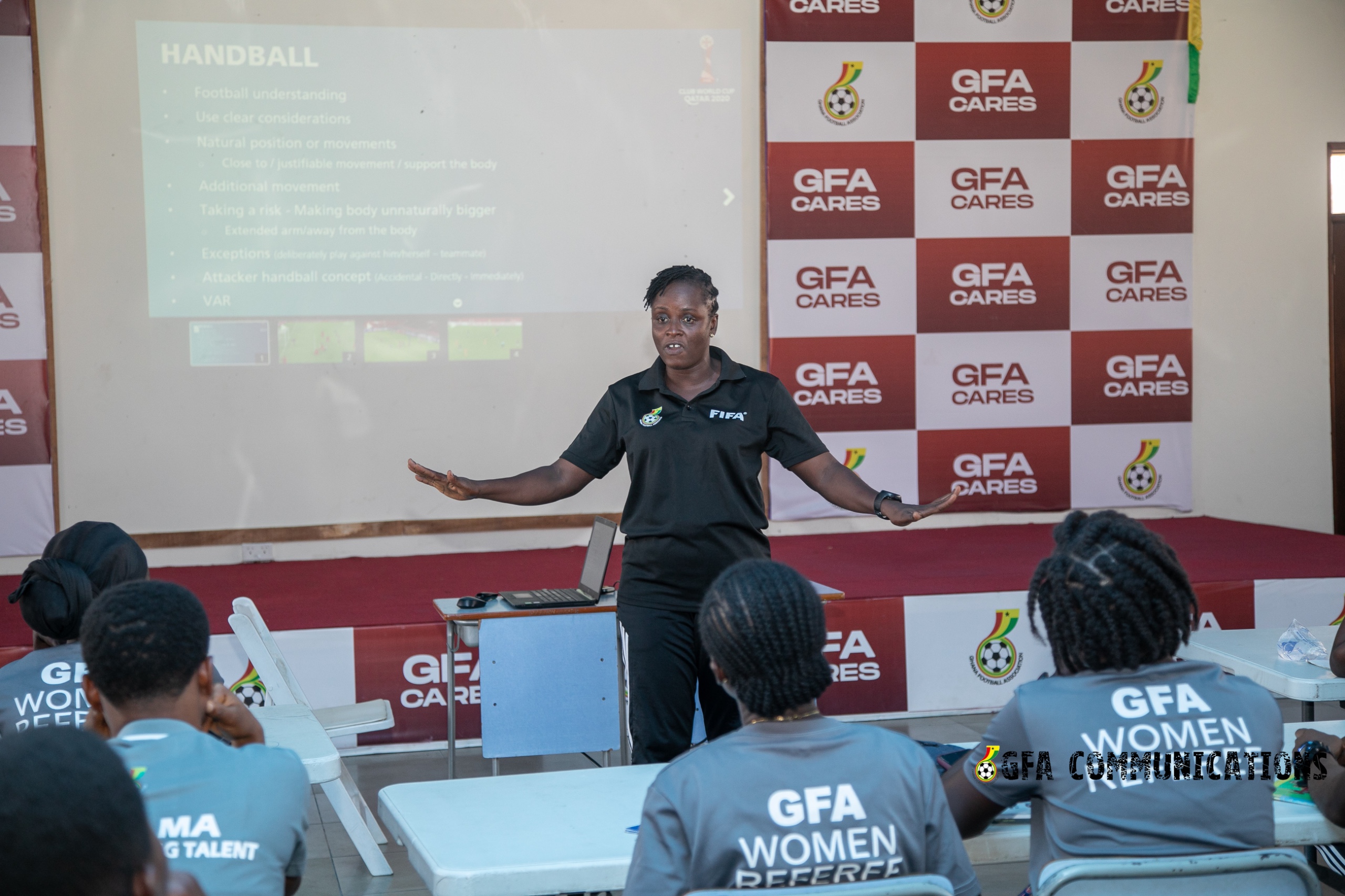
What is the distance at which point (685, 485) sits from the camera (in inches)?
96.2

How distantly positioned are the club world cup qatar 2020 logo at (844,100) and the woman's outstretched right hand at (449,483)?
315cm

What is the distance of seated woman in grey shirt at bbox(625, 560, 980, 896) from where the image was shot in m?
1.18

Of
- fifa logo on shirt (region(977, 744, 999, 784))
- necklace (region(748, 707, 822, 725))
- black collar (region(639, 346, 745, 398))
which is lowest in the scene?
fifa logo on shirt (region(977, 744, 999, 784))

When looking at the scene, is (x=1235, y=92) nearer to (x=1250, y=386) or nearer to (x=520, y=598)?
(x=1250, y=386)

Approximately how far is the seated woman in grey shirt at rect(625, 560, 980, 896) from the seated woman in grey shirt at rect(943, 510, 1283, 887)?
6.1 inches

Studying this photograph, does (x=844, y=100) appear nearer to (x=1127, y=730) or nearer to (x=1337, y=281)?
(x=1337, y=281)

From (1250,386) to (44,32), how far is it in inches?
214

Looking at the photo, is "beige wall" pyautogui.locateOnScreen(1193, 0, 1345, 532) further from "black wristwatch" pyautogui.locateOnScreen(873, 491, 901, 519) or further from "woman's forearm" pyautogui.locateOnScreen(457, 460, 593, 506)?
"woman's forearm" pyautogui.locateOnScreen(457, 460, 593, 506)

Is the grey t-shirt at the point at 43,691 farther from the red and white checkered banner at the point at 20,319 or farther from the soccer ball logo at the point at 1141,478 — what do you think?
the soccer ball logo at the point at 1141,478

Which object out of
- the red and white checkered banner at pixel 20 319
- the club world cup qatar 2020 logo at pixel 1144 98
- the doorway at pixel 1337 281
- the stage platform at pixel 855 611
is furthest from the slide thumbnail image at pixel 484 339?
the doorway at pixel 1337 281

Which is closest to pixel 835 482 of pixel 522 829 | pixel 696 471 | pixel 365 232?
pixel 696 471

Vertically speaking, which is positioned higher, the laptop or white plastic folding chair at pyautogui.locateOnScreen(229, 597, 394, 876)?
the laptop

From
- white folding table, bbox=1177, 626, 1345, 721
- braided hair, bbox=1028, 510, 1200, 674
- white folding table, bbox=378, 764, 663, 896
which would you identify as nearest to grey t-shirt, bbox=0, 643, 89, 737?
white folding table, bbox=378, 764, 663, 896

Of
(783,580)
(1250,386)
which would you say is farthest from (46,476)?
(1250,386)
